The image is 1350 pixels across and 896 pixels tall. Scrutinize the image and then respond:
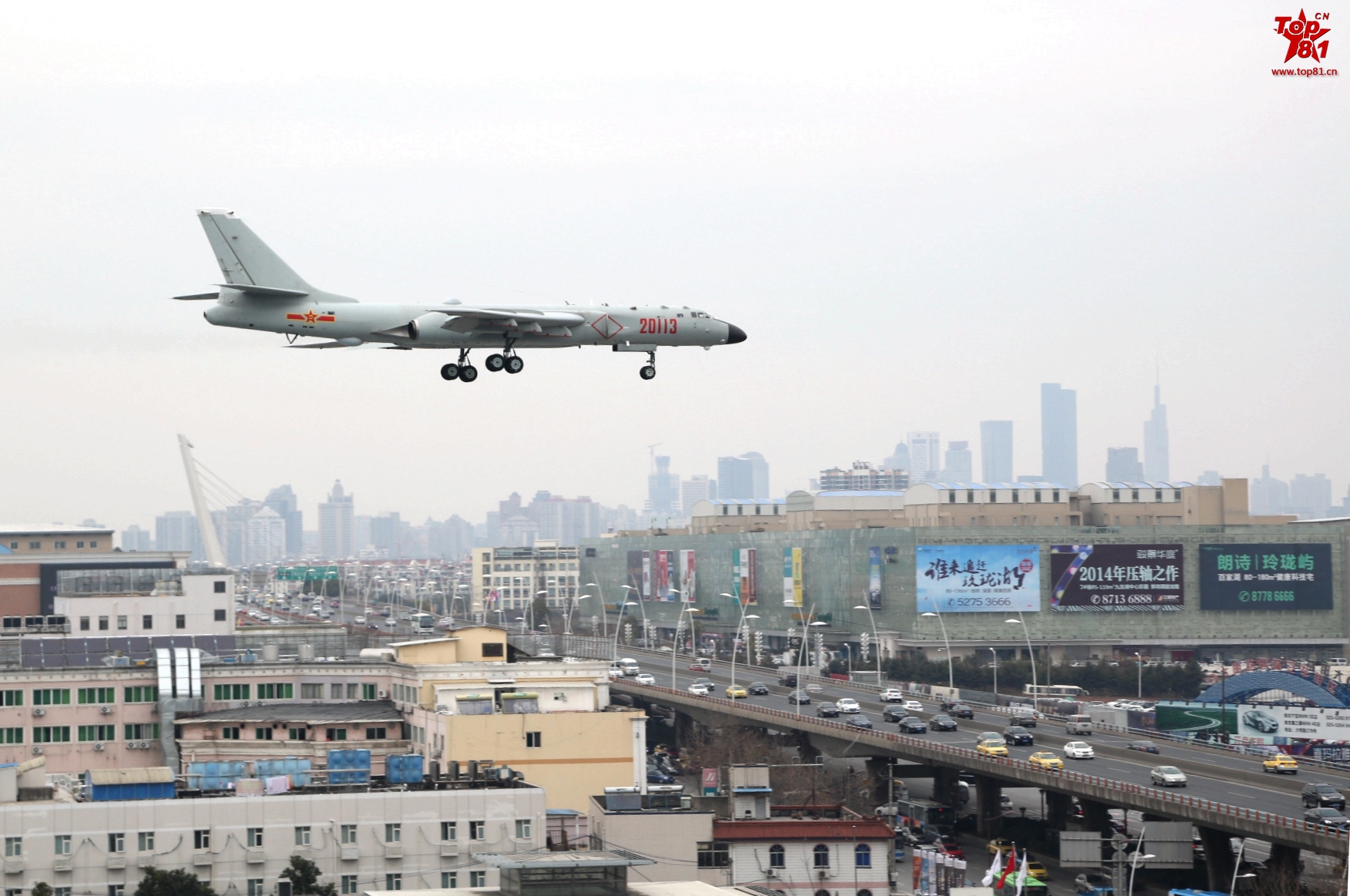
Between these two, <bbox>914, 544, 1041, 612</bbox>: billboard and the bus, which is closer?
the bus

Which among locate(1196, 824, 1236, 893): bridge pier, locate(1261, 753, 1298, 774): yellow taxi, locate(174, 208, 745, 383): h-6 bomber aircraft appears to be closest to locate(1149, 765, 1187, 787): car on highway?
locate(1261, 753, 1298, 774): yellow taxi

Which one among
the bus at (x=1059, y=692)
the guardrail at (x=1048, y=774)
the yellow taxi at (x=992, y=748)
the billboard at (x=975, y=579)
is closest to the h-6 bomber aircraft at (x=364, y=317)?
the guardrail at (x=1048, y=774)

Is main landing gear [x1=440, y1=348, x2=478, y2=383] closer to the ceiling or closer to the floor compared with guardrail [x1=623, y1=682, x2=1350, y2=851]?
closer to the ceiling

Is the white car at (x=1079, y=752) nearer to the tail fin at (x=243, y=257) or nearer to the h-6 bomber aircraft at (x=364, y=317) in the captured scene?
the h-6 bomber aircraft at (x=364, y=317)

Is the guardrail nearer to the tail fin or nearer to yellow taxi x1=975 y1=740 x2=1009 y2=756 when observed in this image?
yellow taxi x1=975 y1=740 x2=1009 y2=756

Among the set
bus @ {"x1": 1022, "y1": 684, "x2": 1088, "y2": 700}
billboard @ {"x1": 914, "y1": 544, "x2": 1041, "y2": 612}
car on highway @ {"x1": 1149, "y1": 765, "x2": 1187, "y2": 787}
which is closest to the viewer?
car on highway @ {"x1": 1149, "y1": 765, "x2": 1187, "y2": 787}

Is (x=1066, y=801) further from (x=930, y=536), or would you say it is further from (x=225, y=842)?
(x=930, y=536)

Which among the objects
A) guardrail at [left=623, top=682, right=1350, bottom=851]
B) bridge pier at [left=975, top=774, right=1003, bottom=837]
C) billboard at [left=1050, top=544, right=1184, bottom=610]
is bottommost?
bridge pier at [left=975, top=774, right=1003, bottom=837]

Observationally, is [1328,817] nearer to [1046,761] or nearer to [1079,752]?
[1046,761]
